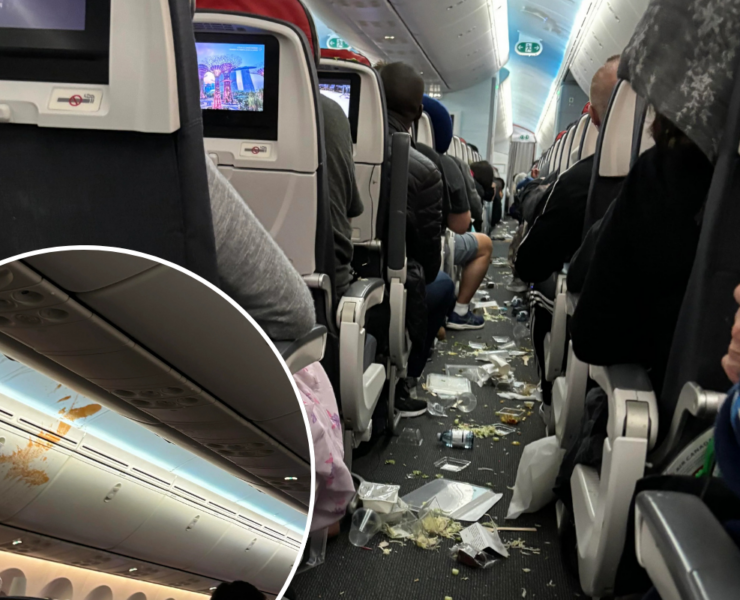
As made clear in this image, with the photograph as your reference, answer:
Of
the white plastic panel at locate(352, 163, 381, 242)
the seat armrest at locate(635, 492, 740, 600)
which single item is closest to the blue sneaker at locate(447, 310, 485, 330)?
the white plastic panel at locate(352, 163, 381, 242)

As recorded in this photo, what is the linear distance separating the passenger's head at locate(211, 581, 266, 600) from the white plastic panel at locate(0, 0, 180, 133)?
1.85 feet

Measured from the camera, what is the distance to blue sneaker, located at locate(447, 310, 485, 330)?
5.24 m

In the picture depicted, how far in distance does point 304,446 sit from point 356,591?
1.59 metres

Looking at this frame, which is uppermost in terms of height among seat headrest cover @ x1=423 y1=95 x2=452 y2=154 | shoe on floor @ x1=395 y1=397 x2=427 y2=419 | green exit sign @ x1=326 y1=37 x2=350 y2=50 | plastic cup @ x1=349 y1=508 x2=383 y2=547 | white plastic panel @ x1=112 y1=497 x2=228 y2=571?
white plastic panel @ x1=112 y1=497 x2=228 y2=571

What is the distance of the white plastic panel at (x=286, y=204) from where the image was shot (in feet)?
5.85

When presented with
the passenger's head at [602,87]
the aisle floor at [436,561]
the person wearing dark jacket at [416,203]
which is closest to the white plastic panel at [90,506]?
the aisle floor at [436,561]

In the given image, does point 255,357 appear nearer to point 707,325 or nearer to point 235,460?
point 235,460

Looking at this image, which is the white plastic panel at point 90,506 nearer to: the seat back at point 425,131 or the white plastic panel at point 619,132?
the white plastic panel at point 619,132

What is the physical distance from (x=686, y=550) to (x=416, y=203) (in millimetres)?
2419

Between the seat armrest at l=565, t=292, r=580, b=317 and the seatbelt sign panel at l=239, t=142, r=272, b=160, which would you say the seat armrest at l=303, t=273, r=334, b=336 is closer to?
the seatbelt sign panel at l=239, t=142, r=272, b=160

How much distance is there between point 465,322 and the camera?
5.32 meters

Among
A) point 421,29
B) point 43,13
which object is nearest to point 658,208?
point 43,13

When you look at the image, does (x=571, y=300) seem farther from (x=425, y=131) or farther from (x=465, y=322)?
(x=465, y=322)

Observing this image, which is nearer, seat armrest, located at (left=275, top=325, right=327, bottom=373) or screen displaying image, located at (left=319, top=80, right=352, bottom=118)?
seat armrest, located at (left=275, top=325, right=327, bottom=373)
